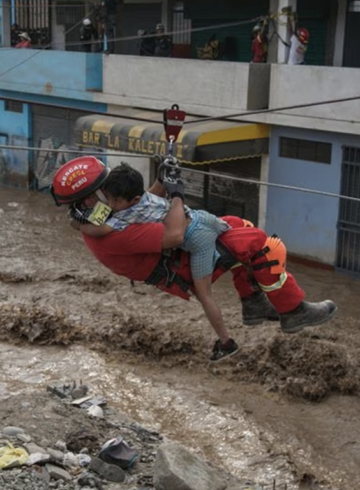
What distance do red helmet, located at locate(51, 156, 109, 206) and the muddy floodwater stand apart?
4.38 meters

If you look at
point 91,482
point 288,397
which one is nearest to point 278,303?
point 91,482

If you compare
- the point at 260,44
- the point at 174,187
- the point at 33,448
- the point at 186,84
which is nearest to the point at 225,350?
the point at 174,187

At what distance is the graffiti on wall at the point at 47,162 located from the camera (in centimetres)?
2055

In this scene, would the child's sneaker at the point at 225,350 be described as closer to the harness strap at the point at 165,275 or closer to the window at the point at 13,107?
the harness strap at the point at 165,275

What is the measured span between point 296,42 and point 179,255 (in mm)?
9897

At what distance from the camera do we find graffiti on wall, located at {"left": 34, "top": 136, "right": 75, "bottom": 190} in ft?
67.4

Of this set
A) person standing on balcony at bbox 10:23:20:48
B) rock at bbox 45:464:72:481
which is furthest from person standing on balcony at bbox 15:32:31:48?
rock at bbox 45:464:72:481

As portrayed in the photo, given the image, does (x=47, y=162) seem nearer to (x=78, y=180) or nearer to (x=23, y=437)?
(x=23, y=437)

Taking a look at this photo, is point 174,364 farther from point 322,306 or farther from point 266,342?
point 322,306

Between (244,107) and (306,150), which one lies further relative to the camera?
(244,107)

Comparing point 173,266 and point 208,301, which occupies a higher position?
point 173,266

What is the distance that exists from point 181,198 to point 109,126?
11175 mm

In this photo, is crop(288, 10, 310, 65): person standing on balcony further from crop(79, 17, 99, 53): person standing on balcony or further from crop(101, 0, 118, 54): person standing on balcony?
crop(79, 17, 99, 53): person standing on balcony

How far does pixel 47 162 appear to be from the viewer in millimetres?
21000
